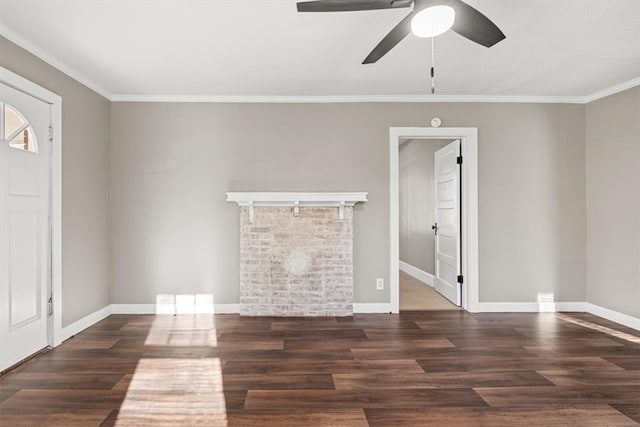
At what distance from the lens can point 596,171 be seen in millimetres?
4188

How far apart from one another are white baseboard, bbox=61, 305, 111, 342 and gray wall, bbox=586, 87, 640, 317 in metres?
5.48

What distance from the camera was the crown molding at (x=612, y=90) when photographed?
3707 mm

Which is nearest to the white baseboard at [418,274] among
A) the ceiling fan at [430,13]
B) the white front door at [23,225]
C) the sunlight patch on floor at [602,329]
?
the sunlight patch on floor at [602,329]

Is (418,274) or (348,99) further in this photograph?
(418,274)

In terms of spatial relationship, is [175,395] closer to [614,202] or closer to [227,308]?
[227,308]

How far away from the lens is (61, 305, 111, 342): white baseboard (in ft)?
11.2

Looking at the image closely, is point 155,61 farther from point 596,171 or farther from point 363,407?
point 596,171

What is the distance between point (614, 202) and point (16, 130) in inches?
219

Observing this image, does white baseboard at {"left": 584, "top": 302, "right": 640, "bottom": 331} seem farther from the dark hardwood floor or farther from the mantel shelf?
the mantel shelf

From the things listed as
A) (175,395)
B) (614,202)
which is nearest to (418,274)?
(614,202)

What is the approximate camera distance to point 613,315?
3.96m

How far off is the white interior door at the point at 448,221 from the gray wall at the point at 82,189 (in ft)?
13.4

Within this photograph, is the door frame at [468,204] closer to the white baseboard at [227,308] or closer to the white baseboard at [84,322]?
the white baseboard at [227,308]

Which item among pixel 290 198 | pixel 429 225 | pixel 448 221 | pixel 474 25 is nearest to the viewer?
pixel 474 25
